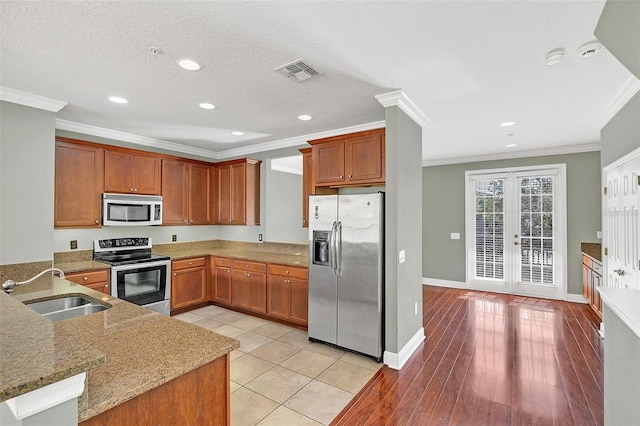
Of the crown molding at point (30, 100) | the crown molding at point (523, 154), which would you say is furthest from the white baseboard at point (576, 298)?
the crown molding at point (30, 100)

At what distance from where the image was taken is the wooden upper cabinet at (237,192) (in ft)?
16.8

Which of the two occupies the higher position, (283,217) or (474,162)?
(474,162)

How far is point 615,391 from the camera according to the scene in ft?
5.80

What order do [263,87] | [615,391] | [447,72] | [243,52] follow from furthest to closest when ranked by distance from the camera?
[263,87], [447,72], [243,52], [615,391]

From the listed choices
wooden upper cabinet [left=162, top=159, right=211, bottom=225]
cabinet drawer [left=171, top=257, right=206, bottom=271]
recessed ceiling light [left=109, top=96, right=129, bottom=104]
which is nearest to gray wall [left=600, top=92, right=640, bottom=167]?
recessed ceiling light [left=109, top=96, right=129, bottom=104]

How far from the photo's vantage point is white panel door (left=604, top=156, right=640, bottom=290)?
2.87 m

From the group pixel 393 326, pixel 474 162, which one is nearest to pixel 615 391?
pixel 393 326

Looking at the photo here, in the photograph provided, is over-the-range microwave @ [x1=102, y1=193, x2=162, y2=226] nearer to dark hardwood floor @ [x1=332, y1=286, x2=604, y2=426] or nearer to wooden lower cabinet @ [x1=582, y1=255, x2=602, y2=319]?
dark hardwood floor @ [x1=332, y1=286, x2=604, y2=426]

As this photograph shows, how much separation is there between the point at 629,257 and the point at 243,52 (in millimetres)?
3973

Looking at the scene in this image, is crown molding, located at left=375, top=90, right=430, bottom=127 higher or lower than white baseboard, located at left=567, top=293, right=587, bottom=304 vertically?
higher

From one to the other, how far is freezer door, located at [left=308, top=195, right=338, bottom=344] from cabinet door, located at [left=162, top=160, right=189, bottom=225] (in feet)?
8.05

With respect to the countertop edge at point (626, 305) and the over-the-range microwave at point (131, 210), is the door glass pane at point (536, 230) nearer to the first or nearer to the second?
the countertop edge at point (626, 305)

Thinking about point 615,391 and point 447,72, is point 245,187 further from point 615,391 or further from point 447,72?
point 615,391

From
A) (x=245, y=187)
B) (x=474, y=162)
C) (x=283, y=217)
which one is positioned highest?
(x=474, y=162)
